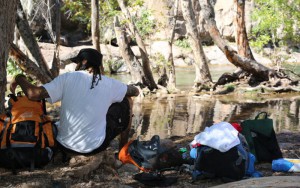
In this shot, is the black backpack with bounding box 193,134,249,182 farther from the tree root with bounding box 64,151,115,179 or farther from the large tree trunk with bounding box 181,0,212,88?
the large tree trunk with bounding box 181,0,212,88

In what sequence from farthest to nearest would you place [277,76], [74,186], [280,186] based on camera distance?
1. [277,76]
2. [74,186]
3. [280,186]

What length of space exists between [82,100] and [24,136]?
571mm

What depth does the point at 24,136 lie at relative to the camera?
12.0 feet

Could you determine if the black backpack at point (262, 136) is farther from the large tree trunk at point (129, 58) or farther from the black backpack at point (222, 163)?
the large tree trunk at point (129, 58)

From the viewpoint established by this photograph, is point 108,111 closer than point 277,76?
Yes

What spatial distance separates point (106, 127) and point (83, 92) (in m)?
0.40

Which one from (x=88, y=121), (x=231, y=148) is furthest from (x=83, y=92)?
(x=231, y=148)

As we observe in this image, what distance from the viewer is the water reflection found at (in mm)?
8695

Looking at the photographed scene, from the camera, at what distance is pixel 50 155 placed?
3828mm

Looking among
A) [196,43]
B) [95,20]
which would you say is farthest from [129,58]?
[95,20]

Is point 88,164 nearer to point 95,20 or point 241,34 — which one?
point 95,20

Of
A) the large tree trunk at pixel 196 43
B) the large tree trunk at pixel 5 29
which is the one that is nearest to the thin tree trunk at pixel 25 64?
the large tree trunk at pixel 5 29

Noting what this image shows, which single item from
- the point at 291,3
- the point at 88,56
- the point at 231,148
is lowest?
the point at 231,148

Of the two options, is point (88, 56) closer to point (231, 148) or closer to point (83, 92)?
point (83, 92)
